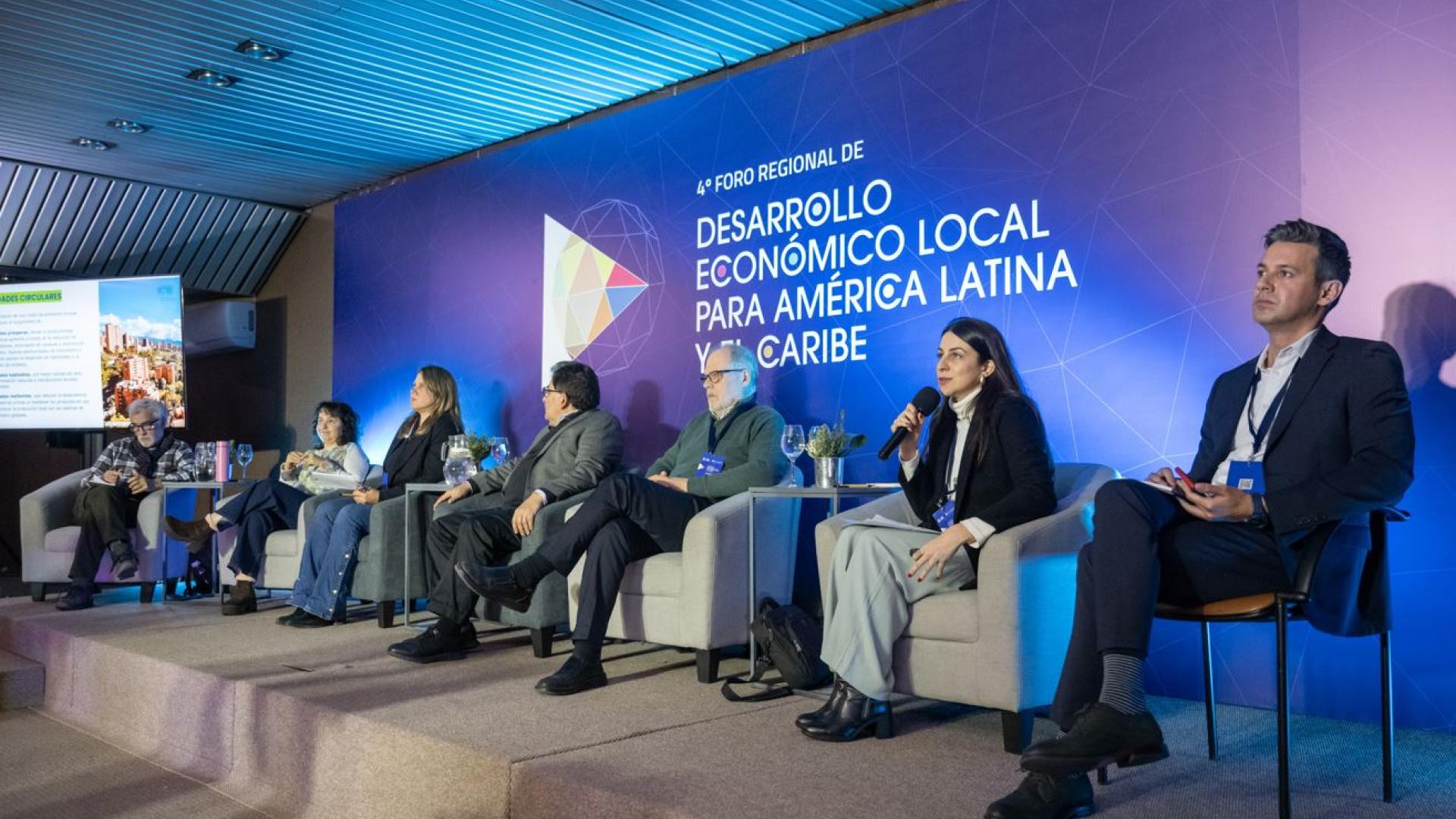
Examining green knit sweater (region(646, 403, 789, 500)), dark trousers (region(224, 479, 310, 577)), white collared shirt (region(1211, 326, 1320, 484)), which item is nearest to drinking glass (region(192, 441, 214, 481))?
dark trousers (region(224, 479, 310, 577))

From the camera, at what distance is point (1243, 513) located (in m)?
2.30

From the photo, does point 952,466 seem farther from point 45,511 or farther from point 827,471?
point 45,511

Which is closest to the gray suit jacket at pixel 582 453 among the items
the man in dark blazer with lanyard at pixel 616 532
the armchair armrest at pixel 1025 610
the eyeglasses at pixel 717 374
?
the man in dark blazer with lanyard at pixel 616 532

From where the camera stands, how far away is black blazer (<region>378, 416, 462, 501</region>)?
5242mm

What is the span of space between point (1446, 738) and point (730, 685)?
6.56 feet

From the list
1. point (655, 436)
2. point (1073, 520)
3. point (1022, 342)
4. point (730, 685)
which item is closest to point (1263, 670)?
point (1073, 520)

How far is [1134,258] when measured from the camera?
3.73 m

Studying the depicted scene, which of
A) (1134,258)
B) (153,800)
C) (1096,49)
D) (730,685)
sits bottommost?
(153,800)

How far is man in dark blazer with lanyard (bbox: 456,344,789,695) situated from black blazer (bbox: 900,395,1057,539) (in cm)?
113

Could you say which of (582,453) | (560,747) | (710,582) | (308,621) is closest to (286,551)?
(308,621)

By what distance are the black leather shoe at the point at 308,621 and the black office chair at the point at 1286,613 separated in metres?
3.68

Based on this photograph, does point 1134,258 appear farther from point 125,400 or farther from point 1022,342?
point 125,400

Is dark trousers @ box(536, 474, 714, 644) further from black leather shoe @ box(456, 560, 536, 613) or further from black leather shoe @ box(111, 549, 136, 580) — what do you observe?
black leather shoe @ box(111, 549, 136, 580)

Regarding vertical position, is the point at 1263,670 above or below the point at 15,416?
below
